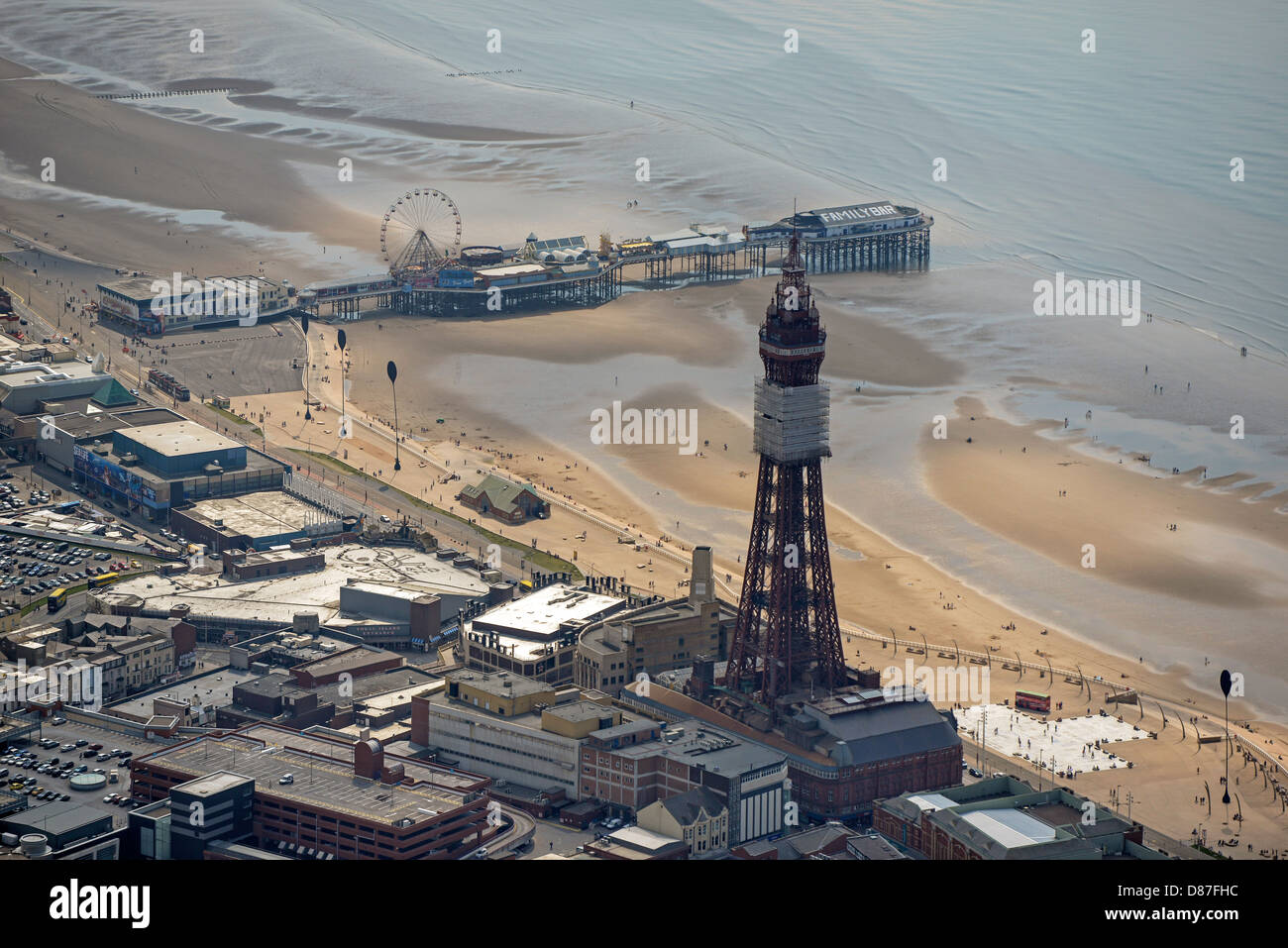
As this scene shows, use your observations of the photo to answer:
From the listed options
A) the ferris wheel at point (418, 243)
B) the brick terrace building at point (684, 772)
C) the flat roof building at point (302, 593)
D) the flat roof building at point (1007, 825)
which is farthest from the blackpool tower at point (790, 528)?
the ferris wheel at point (418, 243)

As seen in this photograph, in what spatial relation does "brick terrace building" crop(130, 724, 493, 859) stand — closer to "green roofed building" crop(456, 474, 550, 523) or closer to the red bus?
the red bus

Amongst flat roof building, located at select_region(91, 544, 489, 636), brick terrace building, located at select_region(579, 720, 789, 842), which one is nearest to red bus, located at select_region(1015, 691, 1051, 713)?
brick terrace building, located at select_region(579, 720, 789, 842)

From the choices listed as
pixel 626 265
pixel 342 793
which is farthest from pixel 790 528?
pixel 626 265

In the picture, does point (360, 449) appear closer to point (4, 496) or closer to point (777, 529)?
point (4, 496)

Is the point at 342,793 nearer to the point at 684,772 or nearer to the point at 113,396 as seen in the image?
the point at 684,772

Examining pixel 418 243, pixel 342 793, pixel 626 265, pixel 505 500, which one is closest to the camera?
pixel 342 793

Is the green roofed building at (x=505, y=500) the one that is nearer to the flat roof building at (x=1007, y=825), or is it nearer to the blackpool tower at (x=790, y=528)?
the blackpool tower at (x=790, y=528)

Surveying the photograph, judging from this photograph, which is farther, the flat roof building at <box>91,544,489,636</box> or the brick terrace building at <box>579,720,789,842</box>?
the flat roof building at <box>91,544,489,636</box>
